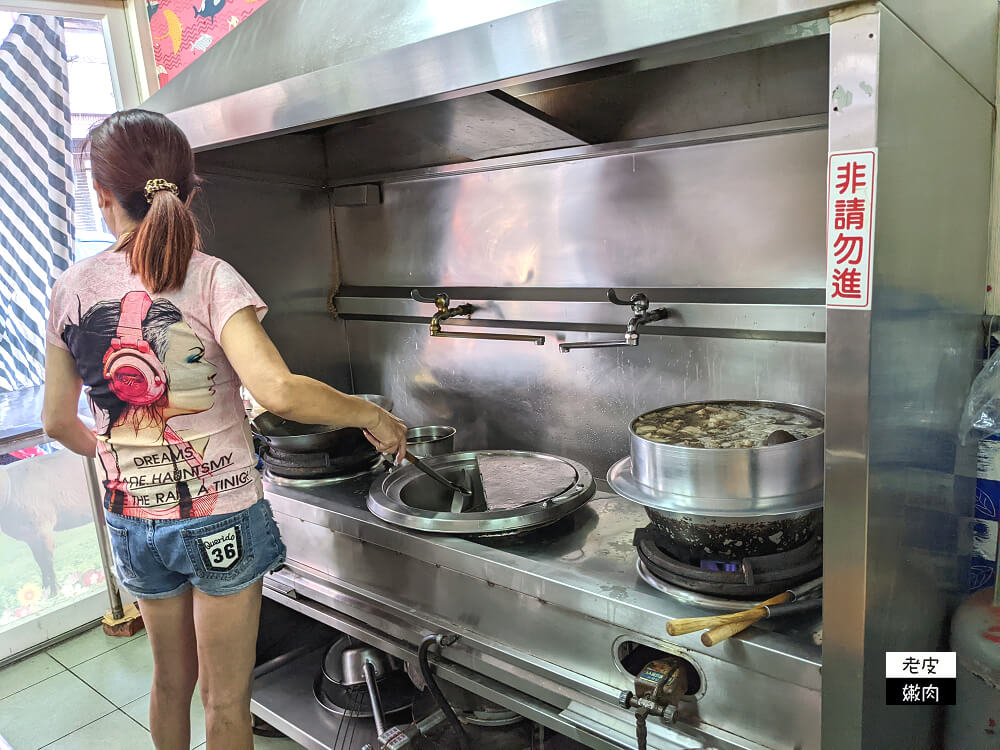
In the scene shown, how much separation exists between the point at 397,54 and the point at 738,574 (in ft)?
3.91

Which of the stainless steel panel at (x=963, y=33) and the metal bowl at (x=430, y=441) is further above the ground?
the stainless steel panel at (x=963, y=33)

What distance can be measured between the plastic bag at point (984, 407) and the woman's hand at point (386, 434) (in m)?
1.23

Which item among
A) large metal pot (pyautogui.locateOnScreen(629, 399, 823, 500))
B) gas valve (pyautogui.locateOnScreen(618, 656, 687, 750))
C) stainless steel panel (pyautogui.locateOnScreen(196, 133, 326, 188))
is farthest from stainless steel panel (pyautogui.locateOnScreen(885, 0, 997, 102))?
stainless steel panel (pyautogui.locateOnScreen(196, 133, 326, 188))

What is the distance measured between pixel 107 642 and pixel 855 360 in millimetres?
3240

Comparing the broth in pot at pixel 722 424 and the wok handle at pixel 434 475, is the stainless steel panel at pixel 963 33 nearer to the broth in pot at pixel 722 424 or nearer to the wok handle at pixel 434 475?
the broth in pot at pixel 722 424

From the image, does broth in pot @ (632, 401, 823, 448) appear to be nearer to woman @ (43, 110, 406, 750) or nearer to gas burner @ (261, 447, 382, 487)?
woman @ (43, 110, 406, 750)

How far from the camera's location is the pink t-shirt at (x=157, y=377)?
143cm

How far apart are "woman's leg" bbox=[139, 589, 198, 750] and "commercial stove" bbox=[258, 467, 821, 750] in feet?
1.13

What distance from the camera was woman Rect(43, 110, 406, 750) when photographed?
4.68 feet

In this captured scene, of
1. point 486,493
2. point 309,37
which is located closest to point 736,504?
point 486,493

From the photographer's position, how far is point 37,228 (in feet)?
9.83

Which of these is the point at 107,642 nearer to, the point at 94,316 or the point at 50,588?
the point at 50,588

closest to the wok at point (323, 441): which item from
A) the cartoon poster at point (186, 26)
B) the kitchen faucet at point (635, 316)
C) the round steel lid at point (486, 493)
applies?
the round steel lid at point (486, 493)

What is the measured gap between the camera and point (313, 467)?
6.85 ft
